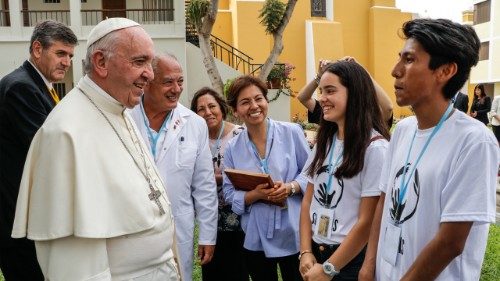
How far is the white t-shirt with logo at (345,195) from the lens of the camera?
8.55ft

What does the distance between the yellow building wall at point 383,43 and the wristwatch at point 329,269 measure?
25085mm

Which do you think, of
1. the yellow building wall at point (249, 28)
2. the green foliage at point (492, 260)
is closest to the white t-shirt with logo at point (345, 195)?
the green foliage at point (492, 260)

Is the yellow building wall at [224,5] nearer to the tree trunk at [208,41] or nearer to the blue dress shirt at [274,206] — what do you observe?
the tree trunk at [208,41]

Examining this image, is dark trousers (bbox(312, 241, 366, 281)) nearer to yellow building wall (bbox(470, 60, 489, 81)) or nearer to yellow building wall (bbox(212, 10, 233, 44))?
yellow building wall (bbox(212, 10, 233, 44))

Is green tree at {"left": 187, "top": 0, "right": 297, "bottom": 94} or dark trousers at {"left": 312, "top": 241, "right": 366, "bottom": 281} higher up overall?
green tree at {"left": 187, "top": 0, "right": 297, "bottom": 94}

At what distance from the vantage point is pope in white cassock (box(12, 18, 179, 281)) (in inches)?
73.7

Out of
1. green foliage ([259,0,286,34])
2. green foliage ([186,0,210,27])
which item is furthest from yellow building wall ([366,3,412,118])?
green foliage ([186,0,210,27])

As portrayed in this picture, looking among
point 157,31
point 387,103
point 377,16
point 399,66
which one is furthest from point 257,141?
point 377,16

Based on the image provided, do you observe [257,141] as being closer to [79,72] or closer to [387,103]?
[387,103]

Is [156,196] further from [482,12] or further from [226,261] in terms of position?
[482,12]

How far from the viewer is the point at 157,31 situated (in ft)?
62.4

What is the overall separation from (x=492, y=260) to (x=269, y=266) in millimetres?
2956

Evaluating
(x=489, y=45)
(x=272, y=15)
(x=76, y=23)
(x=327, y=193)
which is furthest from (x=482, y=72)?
(x=327, y=193)

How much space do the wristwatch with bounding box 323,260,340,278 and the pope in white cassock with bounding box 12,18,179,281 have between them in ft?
2.73
